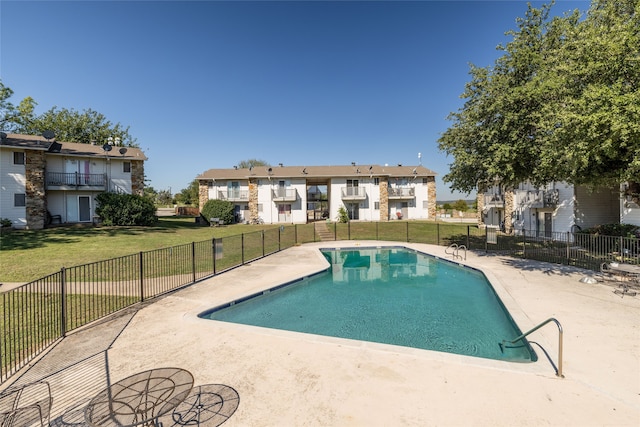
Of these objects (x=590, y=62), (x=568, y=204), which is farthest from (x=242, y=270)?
(x=568, y=204)

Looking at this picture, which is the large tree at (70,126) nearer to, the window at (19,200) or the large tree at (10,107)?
the large tree at (10,107)

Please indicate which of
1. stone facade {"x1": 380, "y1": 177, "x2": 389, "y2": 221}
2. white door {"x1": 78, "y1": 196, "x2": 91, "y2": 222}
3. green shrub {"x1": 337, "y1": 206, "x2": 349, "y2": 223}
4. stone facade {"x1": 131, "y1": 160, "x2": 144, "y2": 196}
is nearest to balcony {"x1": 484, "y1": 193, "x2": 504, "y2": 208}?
stone facade {"x1": 380, "y1": 177, "x2": 389, "y2": 221}

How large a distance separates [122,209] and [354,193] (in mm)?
25072

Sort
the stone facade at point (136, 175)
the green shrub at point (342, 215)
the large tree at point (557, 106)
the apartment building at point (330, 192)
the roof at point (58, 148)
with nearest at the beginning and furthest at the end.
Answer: the large tree at point (557, 106) → the roof at point (58, 148) → the stone facade at point (136, 175) → the green shrub at point (342, 215) → the apartment building at point (330, 192)

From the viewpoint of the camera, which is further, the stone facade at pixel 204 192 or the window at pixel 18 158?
the stone facade at pixel 204 192

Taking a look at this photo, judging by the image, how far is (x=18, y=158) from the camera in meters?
22.3

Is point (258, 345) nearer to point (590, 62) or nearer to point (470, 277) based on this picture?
point (470, 277)

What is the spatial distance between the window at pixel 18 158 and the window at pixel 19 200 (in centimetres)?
254

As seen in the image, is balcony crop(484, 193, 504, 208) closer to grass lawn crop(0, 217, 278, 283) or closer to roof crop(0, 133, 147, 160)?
grass lawn crop(0, 217, 278, 283)

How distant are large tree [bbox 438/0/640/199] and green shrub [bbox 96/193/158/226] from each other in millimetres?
25937

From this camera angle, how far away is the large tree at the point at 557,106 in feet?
27.7

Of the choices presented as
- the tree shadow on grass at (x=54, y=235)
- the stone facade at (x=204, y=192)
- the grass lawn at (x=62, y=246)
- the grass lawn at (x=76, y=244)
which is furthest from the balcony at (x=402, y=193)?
the tree shadow on grass at (x=54, y=235)

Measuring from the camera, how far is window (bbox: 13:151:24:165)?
22.2 metres

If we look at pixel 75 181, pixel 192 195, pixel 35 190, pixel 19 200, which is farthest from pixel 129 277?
pixel 192 195
